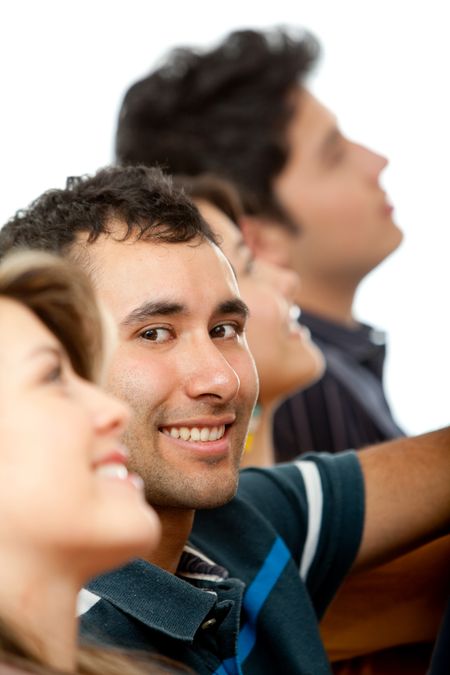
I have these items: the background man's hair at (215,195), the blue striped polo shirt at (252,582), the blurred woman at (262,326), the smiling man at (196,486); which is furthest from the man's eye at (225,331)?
the background man's hair at (215,195)

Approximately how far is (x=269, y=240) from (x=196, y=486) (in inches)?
56.7

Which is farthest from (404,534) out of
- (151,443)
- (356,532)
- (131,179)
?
(131,179)

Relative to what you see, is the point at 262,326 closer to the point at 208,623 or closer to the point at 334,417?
the point at 334,417

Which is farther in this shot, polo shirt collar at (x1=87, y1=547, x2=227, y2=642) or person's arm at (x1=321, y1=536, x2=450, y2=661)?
person's arm at (x1=321, y1=536, x2=450, y2=661)

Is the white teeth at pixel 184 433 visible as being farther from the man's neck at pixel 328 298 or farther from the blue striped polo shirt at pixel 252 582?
the man's neck at pixel 328 298

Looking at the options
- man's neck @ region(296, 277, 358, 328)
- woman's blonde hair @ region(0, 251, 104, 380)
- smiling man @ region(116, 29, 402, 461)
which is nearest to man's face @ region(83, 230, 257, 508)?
woman's blonde hair @ region(0, 251, 104, 380)

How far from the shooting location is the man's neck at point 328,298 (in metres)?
2.51

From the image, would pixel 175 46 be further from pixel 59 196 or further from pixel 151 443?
pixel 151 443

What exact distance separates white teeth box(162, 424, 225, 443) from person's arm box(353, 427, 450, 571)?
30 cm

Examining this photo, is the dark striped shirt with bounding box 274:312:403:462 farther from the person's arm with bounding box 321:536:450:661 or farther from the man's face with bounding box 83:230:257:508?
the man's face with bounding box 83:230:257:508

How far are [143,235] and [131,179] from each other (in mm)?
111

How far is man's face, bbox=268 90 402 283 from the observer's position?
2.46m

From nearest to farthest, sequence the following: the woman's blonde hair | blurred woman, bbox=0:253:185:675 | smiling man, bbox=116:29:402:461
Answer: blurred woman, bbox=0:253:185:675
the woman's blonde hair
smiling man, bbox=116:29:402:461

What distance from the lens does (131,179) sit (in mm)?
1237
